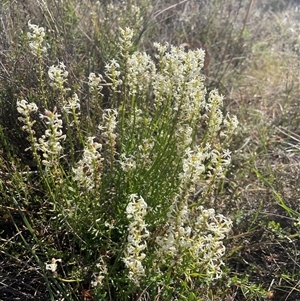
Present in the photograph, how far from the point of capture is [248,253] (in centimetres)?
258

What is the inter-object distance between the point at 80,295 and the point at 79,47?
1812mm

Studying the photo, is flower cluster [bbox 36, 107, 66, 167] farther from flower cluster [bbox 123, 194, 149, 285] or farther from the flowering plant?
flower cluster [bbox 123, 194, 149, 285]

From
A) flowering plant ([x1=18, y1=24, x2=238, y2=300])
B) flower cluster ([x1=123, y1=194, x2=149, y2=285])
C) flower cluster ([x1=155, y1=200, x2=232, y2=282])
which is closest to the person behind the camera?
flower cluster ([x1=123, y1=194, x2=149, y2=285])

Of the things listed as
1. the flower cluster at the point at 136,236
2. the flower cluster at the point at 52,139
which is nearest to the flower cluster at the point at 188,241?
the flower cluster at the point at 136,236

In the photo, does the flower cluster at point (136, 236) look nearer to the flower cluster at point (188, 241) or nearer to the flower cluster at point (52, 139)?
the flower cluster at point (188, 241)

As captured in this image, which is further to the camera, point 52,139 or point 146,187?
point 146,187

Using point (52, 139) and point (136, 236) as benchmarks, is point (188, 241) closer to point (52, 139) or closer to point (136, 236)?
point (136, 236)

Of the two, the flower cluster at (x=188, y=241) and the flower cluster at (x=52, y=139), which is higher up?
the flower cluster at (x=52, y=139)

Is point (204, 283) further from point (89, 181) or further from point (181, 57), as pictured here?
point (181, 57)

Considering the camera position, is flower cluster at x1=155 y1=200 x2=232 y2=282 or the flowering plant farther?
the flowering plant

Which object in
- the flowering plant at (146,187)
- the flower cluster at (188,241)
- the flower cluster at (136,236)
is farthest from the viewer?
the flowering plant at (146,187)

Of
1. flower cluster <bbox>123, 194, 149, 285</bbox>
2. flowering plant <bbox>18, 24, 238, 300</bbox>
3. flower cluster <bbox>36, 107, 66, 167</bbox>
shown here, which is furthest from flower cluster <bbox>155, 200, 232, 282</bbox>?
flower cluster <bbox>36, 107, 66, 167</bbox>

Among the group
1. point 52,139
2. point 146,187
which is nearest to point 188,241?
point 146,187

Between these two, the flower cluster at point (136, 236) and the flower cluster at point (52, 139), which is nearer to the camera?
the flower cluster at point (136, 236)
